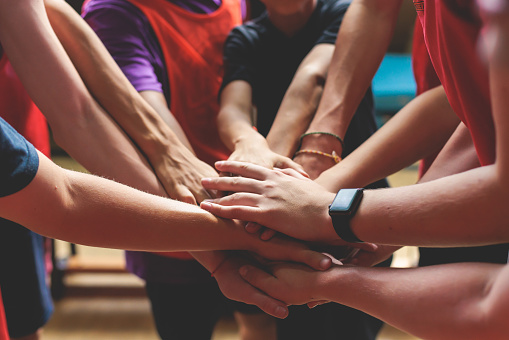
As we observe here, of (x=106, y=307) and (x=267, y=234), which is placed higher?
(x=267, y=234)

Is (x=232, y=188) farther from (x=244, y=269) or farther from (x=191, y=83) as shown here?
(x=191, y=83)

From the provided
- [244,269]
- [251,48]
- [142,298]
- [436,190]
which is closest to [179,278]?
[244,269]

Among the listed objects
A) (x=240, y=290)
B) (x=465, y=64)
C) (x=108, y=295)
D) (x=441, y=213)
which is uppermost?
(x=465, y=64)

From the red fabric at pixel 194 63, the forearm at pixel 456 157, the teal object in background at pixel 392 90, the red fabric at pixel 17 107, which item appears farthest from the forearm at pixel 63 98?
the teal object in background at pixel 392 90

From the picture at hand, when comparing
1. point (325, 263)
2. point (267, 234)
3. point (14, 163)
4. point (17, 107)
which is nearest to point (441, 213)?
point (325, 263)

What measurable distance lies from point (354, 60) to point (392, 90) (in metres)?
1.71

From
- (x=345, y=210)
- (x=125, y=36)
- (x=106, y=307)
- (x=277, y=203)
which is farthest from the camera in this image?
(x=106, y=307)

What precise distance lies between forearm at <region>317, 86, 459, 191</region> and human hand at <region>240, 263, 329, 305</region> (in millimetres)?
201

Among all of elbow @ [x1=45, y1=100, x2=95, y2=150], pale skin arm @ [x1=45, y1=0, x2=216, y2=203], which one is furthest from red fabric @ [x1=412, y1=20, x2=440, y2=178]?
elbow @ [x1=45, y1=100, x2=95, y2=150]

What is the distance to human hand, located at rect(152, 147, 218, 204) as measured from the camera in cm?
104

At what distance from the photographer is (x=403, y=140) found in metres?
1.06

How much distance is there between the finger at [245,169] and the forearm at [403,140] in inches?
4.7

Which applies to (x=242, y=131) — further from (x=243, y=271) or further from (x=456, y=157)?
(x=456, y=157)

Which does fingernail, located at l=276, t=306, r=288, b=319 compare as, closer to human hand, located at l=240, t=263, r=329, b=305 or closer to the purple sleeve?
human hand, located at l=240, t=263, r=329, b=305
